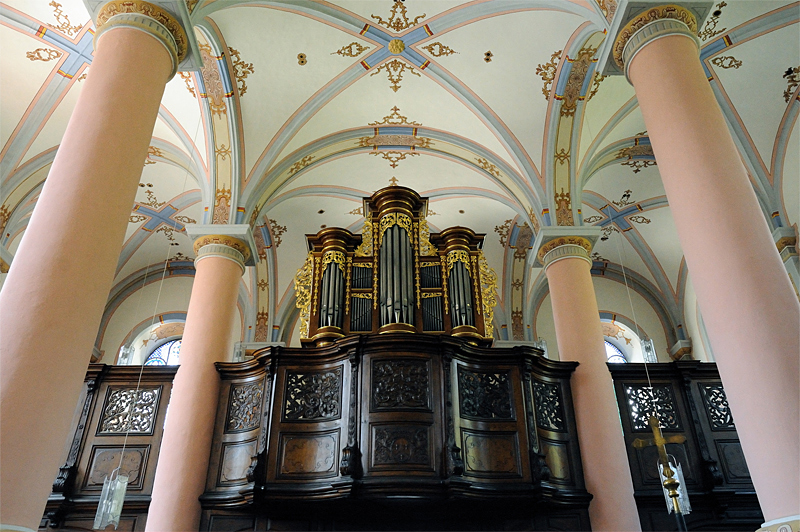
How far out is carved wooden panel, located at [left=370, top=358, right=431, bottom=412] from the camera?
7.65 m

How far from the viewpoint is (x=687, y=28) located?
5695mm

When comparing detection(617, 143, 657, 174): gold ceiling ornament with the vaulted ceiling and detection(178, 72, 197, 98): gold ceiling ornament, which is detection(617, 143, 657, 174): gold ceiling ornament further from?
detection(178, 72, 197, 98): gold ceiling ornament

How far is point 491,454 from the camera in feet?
24.9

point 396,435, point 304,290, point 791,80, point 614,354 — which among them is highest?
point 791,80

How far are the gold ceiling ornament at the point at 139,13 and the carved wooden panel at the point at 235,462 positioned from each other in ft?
16.3

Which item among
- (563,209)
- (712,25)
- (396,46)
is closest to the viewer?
(712,25)

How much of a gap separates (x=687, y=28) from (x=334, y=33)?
5254 millimetres

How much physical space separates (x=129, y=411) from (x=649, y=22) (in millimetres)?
8014

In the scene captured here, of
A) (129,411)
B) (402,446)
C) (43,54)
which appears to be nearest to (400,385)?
(402,446)

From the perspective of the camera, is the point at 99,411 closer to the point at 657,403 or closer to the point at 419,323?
the point at 419,323

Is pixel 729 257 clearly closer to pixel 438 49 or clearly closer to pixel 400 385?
pixel 400 385

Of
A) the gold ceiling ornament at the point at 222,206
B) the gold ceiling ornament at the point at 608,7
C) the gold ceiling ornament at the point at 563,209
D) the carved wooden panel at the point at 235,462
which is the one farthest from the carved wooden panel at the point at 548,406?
the gold ceiling ornament at the point at 222,206

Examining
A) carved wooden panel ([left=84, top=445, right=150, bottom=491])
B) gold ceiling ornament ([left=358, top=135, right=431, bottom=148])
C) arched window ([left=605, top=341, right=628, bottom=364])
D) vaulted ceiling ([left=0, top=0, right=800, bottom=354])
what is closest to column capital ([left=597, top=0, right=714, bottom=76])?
vaulted ceiling ([left=0, top=0, right=800, bottom=354])

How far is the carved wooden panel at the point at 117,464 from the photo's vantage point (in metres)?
8.20
